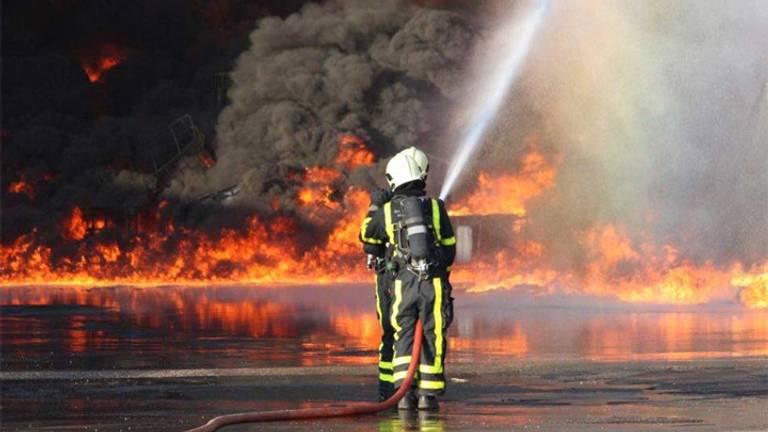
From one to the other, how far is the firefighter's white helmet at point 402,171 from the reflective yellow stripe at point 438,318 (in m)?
0.72

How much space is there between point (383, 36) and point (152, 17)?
28.5 ft

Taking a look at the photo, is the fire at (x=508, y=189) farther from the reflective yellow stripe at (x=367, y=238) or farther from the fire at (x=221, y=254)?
the reflective yellow stripe at (x=367, y=238)

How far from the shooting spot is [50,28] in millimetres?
51969

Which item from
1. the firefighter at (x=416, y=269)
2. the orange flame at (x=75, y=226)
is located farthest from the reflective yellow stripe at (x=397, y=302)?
the orange flame at (x=75, y=226)

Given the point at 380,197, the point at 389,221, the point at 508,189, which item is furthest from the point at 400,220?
the point at 508,189

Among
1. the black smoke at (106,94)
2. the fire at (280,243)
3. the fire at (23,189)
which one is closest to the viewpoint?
the fire at (280,243)

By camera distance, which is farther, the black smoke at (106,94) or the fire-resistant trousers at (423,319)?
the black smoke at (106,94)

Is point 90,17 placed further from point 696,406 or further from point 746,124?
point 696,406

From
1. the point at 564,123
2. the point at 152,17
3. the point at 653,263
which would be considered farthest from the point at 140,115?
the point at 653,263

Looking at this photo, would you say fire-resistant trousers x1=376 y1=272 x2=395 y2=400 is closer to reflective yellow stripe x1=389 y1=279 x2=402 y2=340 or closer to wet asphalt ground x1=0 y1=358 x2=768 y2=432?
reflective yellow stripe x1=389 y1=279 x2=402 y2=340

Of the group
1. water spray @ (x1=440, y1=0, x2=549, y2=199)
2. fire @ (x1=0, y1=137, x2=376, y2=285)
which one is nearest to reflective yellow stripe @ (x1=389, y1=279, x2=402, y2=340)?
water spray @ (x1=440, y1=0, x2=549, y2=199)

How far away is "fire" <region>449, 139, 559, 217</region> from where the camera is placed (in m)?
40.5

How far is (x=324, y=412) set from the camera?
10883 millimetres

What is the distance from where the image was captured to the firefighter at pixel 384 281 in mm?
11898
